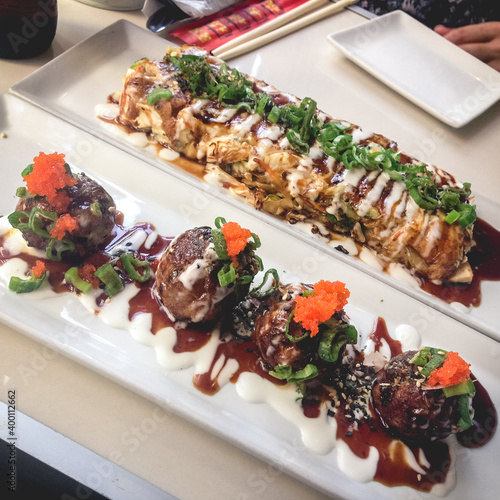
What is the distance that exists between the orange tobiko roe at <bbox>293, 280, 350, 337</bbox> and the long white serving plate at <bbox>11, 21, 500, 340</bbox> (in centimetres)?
59

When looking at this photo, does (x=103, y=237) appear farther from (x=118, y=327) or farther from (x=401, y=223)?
(x=401, y=223)

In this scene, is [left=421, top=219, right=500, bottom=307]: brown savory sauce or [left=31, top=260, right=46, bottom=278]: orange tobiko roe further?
[left=421, top=219, right=500, bottom=307]: brown savory sauce

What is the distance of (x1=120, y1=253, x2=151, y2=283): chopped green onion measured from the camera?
2.17 metres

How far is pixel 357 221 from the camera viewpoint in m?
2.62

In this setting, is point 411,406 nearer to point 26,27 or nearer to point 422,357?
point 422,357

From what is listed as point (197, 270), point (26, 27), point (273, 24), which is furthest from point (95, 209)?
point (273, 24)

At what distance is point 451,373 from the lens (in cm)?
173

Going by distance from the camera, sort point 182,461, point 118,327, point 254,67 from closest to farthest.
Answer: point 182,461 < point 118,327 < point 254,67

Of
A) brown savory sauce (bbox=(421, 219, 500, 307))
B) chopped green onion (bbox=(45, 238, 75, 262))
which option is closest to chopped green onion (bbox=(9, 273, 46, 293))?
chopped green onion (bbox=(45, 238, 75, 262))

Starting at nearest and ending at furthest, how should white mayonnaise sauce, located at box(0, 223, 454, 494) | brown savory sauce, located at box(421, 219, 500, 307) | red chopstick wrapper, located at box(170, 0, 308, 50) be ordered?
1. white mayonnaise sauce, located at box(0, 223, 454, 494)
2. brown savory sauce, located at box(421, 219, 500, 307)
3. red chopstick wrapper, located at box(170, 0, 308, 50)

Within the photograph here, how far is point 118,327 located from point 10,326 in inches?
16.0

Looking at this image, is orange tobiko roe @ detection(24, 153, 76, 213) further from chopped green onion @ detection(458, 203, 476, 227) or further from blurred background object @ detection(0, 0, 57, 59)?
chopped green onion @ detection(458, 203, 476, 227)

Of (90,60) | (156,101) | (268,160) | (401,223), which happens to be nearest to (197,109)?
(156,101)

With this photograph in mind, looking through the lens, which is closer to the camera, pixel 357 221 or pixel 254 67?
pixel 357 221
